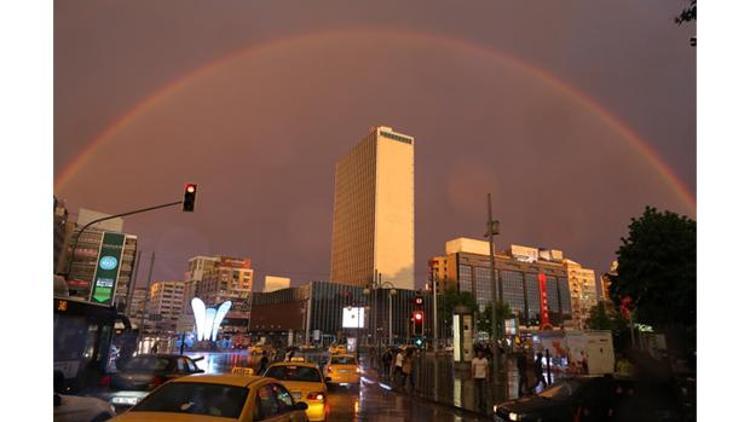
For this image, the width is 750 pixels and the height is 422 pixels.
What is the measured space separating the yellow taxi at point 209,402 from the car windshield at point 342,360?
736 inches

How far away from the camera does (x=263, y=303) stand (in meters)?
161

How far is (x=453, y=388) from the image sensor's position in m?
23.7

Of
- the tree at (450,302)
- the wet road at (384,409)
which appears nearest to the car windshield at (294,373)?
the wet road at (384,409)

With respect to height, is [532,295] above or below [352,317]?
above

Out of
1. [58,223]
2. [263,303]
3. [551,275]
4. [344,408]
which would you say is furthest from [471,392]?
[551,275]

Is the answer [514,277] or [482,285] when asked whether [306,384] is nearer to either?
[482,285]

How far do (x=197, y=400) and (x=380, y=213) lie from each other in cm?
15673

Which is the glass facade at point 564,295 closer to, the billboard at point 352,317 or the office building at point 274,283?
the office building at point 274,283

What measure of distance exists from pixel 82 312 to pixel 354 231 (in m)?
160

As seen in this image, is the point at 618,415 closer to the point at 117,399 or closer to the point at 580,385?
the point at 580,385

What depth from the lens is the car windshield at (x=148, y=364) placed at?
604 inches

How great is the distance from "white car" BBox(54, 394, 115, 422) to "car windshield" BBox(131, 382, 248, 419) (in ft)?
8.23

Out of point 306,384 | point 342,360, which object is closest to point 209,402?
point 306,384

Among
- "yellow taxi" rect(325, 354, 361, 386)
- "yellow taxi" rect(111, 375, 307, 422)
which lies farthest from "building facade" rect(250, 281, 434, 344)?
"yellow taxi" rect(111, 375, 307, 422)
